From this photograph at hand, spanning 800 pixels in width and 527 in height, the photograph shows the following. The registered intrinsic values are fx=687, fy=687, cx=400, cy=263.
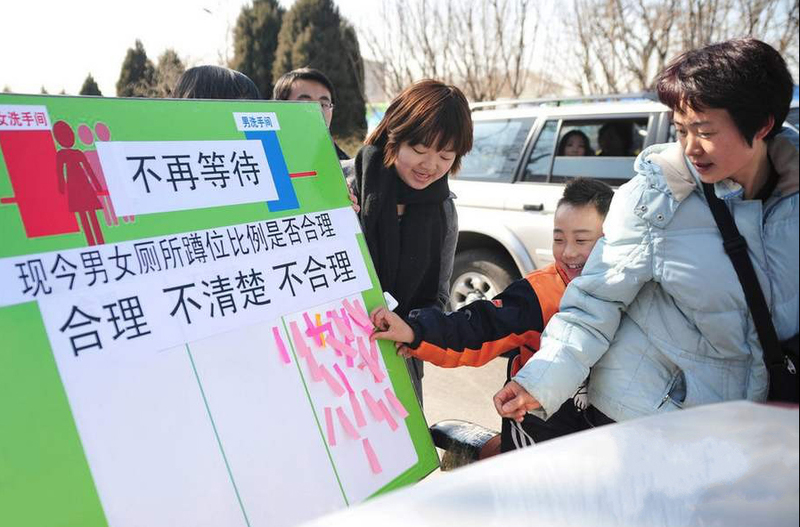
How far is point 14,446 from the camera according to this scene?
1104mm

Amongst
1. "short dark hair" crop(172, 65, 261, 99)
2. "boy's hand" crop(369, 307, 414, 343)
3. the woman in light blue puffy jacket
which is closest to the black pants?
the woman in light blue puffy jacket

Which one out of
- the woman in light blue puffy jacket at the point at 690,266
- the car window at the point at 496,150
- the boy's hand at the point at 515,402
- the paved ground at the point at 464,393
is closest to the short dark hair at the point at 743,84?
the woman in light blue puffy jacket at the point at 690,266

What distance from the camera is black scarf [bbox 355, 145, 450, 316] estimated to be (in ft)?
6.90

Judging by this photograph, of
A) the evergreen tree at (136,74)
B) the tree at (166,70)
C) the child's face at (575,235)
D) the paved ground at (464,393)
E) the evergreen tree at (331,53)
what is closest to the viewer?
the child's face at (575,235)

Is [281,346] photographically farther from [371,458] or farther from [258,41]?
[258,41]

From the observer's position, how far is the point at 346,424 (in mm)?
1584

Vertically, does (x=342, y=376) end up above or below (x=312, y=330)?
below

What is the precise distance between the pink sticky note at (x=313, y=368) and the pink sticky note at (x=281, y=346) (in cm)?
6

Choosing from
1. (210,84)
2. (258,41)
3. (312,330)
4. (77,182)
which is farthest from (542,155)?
(258,41)

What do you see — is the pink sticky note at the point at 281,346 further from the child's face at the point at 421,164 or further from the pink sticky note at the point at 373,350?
the child's face at the point at 421,164

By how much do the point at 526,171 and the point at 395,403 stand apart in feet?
11.2

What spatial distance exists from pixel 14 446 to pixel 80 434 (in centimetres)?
10

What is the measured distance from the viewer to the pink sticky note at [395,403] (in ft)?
5.68

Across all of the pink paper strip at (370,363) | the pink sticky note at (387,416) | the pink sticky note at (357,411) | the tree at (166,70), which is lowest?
the pink sticky note at (387,416)
